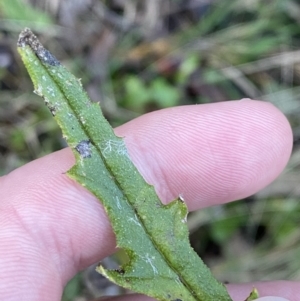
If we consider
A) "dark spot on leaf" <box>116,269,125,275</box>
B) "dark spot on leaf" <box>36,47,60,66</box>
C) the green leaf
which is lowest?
"dark spot on leaf" <box>116,269,125,275</box>

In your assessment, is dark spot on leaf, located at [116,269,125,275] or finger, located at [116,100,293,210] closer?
dark spot on leaf, located at [116,269,125,275]

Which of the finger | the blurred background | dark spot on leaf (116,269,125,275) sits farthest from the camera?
the blurred background

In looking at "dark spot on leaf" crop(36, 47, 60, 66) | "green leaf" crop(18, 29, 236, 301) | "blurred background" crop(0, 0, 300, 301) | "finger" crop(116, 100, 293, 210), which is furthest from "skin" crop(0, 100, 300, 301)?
"blurred background" crop(0, 0, 300, 301)

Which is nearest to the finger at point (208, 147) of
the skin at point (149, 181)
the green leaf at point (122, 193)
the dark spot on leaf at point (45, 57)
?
the skin at point (149, 181)

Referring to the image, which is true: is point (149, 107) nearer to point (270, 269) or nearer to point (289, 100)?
point (289, 100)

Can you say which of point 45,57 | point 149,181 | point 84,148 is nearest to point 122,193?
point 84,148

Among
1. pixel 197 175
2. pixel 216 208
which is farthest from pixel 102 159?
pixel 216 208

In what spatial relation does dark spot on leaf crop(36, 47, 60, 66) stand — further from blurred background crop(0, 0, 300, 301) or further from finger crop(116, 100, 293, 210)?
blurred background crop(0, 0, 300, 301)

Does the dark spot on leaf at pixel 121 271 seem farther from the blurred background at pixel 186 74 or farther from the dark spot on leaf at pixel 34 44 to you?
the blurred background at pixel 186 74
